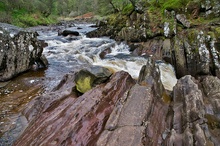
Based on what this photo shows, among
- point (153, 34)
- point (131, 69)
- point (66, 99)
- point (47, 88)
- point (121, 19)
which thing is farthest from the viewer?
point (121, 19)

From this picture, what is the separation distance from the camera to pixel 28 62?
10312mm

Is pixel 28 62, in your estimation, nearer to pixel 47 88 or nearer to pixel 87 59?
pixel 47 88

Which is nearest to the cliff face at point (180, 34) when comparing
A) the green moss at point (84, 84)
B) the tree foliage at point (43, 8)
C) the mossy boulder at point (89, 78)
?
the tree foliage at point (43, 8)

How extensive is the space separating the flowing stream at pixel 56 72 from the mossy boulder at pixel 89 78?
206 cm

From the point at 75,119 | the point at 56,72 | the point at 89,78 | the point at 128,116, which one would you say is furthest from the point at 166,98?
the point at 56,72

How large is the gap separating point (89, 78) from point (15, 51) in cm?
485

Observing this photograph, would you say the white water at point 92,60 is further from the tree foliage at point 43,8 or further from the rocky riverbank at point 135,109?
the tree foliage at point 43,8

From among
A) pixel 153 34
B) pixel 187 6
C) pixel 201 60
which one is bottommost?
pixel 201 60

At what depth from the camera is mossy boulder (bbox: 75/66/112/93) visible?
6699mm

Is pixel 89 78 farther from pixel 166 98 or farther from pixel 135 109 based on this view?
pixel 166 98

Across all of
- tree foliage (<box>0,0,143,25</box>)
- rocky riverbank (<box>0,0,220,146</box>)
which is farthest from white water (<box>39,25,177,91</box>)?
tree foliage (<box>0,0,143,25</box>)

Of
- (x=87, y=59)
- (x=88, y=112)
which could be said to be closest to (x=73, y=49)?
(x=87, y=59)

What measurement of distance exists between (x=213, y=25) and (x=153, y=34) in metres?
4.23

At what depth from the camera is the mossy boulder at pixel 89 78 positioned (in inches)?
264
